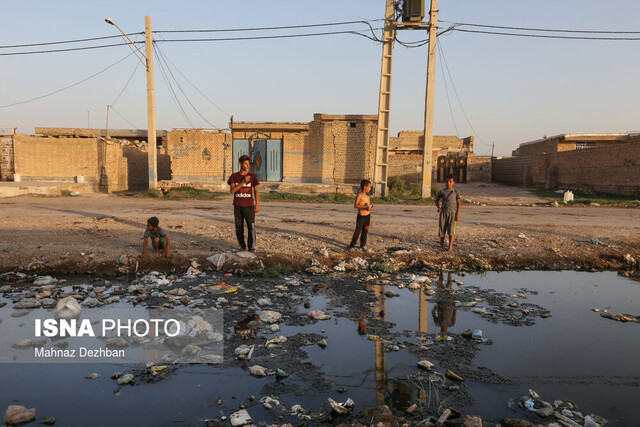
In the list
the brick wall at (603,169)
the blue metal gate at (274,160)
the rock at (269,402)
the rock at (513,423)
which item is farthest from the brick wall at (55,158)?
the brick wall at (603,169)

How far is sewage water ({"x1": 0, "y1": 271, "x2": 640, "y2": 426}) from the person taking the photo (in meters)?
2.87

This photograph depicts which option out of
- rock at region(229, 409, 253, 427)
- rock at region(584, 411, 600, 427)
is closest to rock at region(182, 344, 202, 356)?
rock at region(229, 409, 253, 427)

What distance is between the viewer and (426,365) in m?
3.49

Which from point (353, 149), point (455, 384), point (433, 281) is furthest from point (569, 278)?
point (353, 149)

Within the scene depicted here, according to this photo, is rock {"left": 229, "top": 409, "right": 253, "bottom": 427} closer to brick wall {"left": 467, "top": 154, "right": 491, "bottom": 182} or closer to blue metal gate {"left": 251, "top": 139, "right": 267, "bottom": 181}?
blue metal gate {"left": 251, "top": 139, "right": 267, "bottom": 181}

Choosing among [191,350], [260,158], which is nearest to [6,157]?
[260,158]

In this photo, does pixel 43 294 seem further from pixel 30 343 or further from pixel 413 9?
pixel 413 9

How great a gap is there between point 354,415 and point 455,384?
3.08ft

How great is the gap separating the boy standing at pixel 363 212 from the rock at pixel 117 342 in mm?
4093

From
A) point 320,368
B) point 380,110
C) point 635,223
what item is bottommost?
point 320,368

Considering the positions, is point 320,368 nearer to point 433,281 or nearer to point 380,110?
point 433,281

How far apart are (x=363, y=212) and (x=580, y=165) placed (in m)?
17.5

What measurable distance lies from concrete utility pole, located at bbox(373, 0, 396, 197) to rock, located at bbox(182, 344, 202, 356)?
13163mm

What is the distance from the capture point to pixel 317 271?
21.1 ft
